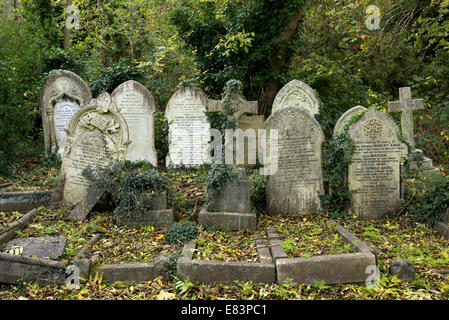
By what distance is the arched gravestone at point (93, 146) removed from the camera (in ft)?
21.8

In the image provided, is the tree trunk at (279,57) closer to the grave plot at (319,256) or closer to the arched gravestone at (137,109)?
the arched gravestone at (137,109)

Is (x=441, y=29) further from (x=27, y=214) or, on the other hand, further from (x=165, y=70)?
(x=27, y=214)

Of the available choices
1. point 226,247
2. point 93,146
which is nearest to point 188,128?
point 93,146

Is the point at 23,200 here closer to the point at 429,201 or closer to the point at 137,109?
the point at 137,109

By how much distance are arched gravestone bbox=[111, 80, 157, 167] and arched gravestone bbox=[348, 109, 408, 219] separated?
15.8 feet

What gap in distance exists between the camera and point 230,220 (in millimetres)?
5969

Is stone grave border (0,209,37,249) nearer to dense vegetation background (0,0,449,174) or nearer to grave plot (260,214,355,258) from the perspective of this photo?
dense vegetation background (0,0,449,174)

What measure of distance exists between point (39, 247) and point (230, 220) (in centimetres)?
266

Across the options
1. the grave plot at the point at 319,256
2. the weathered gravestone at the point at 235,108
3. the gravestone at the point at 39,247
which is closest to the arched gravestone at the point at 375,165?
the grave plot at the point at 319,256

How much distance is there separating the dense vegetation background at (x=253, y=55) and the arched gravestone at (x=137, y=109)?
109cm

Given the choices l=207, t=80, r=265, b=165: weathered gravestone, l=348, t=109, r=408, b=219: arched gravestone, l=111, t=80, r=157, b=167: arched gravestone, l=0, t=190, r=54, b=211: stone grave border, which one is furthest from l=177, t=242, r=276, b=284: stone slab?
l=111, t=80, r=157, b=167: arched gravestone

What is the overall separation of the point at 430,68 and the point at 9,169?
41.5ft

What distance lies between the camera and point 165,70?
14.1 metres

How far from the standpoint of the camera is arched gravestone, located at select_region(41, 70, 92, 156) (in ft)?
31.7
